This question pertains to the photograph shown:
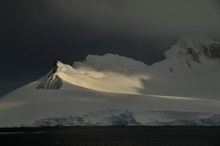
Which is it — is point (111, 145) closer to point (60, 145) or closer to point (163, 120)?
point (60, 145)

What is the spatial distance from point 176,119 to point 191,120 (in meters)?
6.26

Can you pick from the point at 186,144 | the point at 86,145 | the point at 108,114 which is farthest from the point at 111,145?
the point at 108,114

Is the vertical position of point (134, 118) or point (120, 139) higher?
point (134, 118)

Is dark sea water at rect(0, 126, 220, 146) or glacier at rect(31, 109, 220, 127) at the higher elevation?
glacier at rect(31, 109, 220, 127)

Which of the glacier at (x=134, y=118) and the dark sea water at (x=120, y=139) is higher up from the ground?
the glacier at (x=134, y=118)

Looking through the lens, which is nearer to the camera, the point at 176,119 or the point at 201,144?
the point at 201,144

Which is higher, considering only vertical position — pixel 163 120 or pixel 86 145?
pixel 163 120

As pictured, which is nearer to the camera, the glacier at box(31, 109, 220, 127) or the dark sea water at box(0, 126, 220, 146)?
the dark sea water at box(0, 126, 220, 146)

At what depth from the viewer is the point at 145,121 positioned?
194875 mm

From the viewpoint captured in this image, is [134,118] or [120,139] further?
[134,118]

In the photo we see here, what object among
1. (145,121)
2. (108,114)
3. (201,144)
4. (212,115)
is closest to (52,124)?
(108,114)

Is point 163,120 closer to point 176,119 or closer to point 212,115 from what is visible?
point 176,119

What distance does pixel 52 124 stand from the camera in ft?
A: 640

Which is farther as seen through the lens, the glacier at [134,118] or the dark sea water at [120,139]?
the glacier at [134,118]
